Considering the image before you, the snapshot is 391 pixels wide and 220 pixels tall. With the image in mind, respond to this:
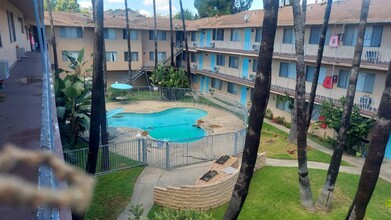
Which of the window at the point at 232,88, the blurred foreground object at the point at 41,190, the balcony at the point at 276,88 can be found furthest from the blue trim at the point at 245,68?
the blurred foreground object at the point at 41,190

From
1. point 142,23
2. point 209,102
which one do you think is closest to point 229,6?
point 142,23

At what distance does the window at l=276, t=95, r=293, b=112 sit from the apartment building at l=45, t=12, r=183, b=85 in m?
21.1

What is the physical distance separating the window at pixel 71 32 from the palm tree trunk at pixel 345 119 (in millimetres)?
36239

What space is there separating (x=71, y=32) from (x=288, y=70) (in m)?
28.6

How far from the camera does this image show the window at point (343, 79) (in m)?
24.8

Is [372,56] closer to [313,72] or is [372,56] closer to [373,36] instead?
[373,36]

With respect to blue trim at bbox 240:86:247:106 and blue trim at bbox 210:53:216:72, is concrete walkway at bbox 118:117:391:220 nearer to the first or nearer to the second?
blue trim at bbox 240:86:247:106

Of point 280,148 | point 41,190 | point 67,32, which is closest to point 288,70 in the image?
point 280,148

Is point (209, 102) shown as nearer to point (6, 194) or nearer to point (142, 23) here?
point (142, 23)

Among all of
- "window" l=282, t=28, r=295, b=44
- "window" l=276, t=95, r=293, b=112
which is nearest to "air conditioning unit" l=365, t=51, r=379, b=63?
"window" l=276, t=95, r=293, b=112

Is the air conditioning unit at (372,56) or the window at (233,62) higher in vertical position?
the air conditioning unit at (372,56)

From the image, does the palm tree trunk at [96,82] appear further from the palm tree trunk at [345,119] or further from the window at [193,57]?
the window at [193,57]

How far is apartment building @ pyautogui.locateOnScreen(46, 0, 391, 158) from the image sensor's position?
22.7 m

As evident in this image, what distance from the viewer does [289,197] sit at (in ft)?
51.1
